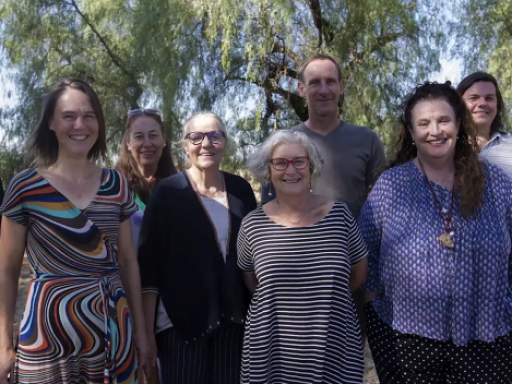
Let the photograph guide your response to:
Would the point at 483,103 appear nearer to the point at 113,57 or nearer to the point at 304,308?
the point at 304,308

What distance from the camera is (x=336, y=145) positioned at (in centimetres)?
308

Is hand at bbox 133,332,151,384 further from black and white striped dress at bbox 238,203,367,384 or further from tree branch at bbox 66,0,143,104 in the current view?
tree branch at bbox 66,0,143,104

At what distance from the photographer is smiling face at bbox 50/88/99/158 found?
2.19 metres

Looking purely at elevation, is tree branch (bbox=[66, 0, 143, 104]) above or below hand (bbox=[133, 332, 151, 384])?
above

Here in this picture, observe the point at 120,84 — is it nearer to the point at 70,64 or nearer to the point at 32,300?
the point at 70,64

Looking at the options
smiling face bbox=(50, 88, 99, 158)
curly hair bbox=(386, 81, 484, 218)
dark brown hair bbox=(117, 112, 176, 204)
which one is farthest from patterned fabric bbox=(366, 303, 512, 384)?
dark brown hair bbox=(117, 112, 176, 204)

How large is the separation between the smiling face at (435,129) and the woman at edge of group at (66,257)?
1.20 meters

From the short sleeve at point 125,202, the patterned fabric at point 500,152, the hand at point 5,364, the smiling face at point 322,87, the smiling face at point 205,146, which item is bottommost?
the hand at point 5,364

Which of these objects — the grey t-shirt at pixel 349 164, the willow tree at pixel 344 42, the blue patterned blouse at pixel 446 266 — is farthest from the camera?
the willow tree at pixel 344 42

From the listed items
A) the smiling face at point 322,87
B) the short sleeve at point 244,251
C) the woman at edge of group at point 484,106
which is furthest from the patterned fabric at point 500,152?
the short sleeve at point 244,251

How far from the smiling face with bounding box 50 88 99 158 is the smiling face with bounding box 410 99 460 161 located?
1.28 meters

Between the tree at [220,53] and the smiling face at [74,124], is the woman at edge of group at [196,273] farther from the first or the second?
the tree at [220,53]

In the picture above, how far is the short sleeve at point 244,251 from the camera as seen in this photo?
7.64 feet

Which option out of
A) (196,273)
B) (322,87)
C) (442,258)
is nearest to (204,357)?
(196,273)
